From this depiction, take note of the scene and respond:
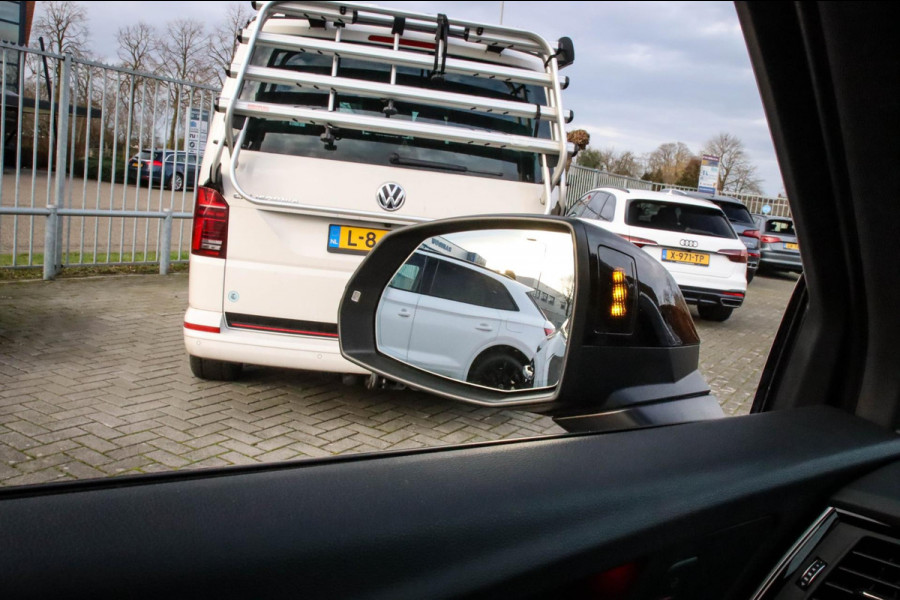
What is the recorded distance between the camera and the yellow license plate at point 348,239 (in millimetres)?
3990

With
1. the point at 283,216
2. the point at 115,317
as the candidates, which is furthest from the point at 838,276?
the point at 115,317

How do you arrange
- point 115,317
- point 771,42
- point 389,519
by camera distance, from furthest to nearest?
point 115,317 → point 771,42 → point 389,519

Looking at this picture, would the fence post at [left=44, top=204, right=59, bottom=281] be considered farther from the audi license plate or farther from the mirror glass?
the mirror glass

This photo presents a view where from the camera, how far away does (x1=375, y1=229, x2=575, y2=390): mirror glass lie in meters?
1.38

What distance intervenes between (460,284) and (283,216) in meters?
2.54

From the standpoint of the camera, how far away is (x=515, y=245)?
4.92 ft

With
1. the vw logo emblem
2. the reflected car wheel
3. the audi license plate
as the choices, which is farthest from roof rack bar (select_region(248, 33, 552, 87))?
the audi license plate

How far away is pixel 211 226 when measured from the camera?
3922 mm

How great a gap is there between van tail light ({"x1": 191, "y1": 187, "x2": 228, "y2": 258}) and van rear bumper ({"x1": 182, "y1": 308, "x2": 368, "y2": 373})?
0.34m

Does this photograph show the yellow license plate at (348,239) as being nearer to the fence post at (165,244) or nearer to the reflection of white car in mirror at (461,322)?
the reflection of white car in mirror at (461,322)

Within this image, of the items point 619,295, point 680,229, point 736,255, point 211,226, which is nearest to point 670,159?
point 619,295

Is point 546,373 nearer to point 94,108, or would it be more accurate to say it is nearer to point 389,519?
point 389,519

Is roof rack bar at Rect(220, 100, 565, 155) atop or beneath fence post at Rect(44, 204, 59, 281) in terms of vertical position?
atop

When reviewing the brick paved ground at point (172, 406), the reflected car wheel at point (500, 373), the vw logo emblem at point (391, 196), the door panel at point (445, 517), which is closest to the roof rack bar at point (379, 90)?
the vw logo emblem at point (391, 196)
